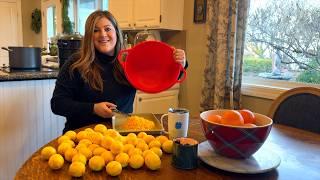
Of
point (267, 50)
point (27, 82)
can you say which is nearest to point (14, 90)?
point (27, 82)

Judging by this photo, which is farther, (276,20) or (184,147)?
(276,20)

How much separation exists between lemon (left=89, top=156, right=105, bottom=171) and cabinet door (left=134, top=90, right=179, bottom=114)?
1.77m

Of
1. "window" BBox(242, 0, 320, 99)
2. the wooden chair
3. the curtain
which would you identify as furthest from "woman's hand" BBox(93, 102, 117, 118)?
"window" BBox(242, 0, 320, 99)

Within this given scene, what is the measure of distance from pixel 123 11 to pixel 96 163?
2.60 m

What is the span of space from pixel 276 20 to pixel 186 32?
3.05 feet

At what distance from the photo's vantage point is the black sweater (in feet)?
4.74

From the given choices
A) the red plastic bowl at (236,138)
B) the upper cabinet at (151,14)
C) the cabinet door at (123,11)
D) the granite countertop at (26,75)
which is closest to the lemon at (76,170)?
the red plastic bowl at (236,138)

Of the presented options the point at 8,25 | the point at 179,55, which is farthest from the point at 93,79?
the point at 8,25

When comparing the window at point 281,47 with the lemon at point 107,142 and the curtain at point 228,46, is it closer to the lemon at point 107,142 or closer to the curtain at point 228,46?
the curtain at point 228,46

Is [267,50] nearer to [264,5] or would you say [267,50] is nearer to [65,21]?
[264,5]

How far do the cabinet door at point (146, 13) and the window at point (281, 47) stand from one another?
34.9 inches

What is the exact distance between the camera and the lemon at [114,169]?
774 mm

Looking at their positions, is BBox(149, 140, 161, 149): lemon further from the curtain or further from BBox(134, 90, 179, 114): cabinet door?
BBox(134, 90, 179, 114): cabinet door

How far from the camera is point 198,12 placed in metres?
2.75
